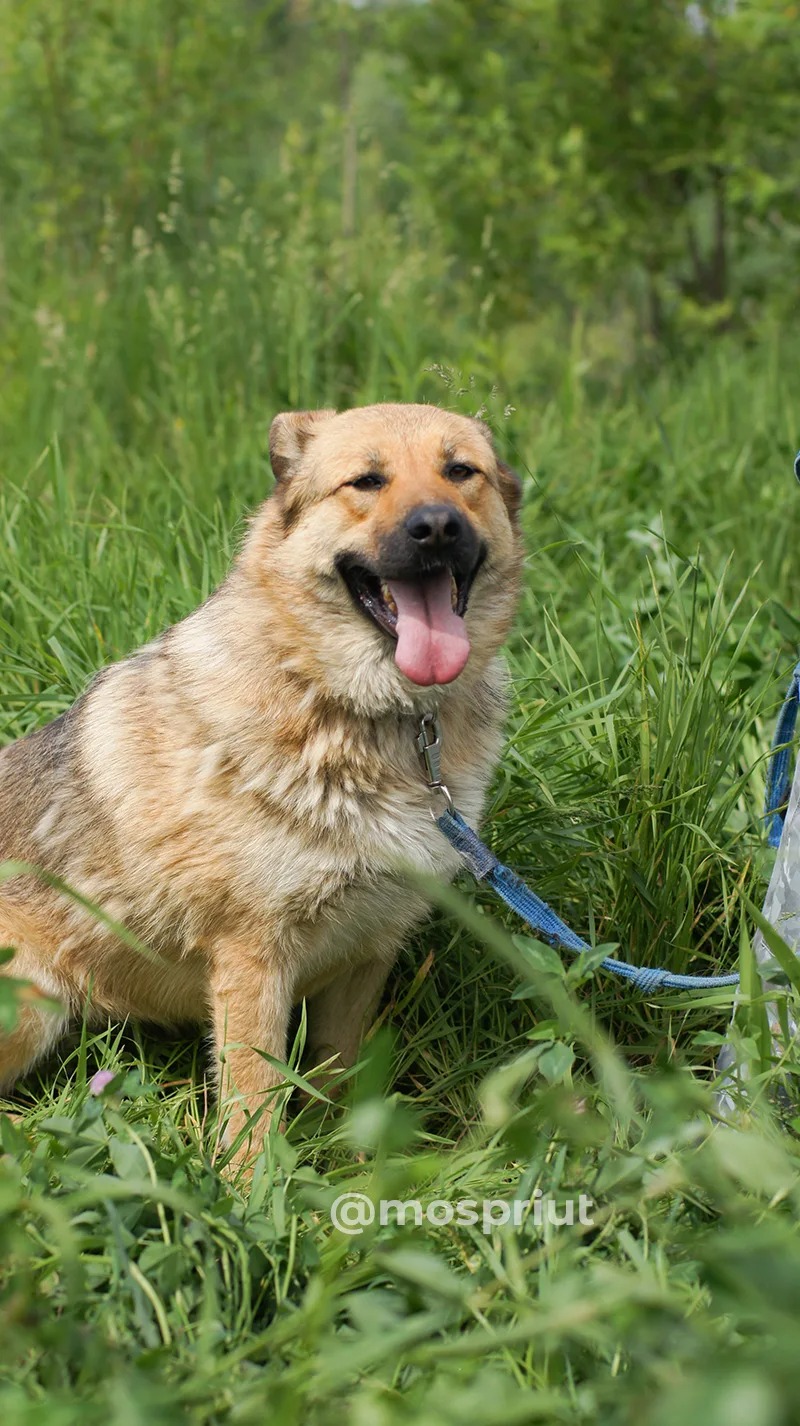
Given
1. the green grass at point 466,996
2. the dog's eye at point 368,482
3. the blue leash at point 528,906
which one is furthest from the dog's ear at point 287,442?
the blue leash at point 528,906

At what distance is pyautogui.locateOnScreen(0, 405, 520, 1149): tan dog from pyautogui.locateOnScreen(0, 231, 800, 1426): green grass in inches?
8.6

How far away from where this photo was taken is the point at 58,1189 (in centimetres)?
201

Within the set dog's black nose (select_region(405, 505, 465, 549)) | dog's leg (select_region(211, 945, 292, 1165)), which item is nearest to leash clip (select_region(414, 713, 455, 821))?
dog's black nose (select_region(405, 505, 465, 549))

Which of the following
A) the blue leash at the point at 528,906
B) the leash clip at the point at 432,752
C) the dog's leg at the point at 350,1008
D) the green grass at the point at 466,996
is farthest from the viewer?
the dog's leg at the point at 350,1008

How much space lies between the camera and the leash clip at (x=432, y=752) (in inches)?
104

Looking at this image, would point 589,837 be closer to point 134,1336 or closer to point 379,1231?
point 379,1231

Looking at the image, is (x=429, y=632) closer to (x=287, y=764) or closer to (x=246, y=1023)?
(x=287, y=764)

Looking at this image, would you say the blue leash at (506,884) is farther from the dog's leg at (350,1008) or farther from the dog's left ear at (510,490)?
the dog's left ear at (510,490)

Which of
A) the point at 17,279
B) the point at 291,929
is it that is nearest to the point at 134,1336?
the point at 291,929

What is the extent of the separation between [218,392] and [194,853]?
9.82ft

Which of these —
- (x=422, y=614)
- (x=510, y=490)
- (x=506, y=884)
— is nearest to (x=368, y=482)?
(x=422, y=614)

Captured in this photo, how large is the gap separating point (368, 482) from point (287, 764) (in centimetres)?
67

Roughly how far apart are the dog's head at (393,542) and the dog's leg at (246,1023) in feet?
2.15

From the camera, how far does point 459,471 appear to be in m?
2.80
